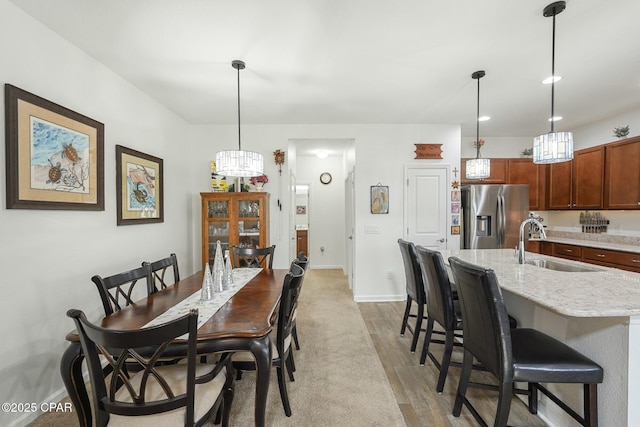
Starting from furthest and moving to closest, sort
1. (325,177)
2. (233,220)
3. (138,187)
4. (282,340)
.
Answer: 1. (325,177)
2. (233,220)
3. (138,187)
4. (282,340)

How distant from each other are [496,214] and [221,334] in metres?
4.04

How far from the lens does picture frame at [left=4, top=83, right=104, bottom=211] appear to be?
1715mm

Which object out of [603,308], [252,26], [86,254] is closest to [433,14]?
[252,26]

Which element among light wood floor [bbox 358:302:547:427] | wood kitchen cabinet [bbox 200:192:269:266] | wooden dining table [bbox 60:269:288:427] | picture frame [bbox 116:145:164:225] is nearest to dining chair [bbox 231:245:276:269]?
wood kitchen cabinet [bbox 200:192:269:266]

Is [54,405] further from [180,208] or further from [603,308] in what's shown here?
[603,308]

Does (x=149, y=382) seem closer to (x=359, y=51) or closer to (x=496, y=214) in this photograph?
(x=359, y=51)

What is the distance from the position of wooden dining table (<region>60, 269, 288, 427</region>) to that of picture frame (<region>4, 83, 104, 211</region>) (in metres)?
1.00

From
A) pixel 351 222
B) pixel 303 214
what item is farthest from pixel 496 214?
pixel 303 214

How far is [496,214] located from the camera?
400 cm

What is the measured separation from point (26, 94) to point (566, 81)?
4.48m

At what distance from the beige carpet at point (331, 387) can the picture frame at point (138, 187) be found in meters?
1.67

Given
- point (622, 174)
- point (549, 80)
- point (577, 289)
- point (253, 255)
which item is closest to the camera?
point (577, 289)

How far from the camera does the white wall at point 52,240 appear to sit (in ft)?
5.60

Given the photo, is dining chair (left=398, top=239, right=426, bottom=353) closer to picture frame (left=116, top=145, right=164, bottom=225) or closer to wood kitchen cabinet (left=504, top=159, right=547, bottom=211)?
picture frame (left=116, top=145, right=164, bottom=225)
